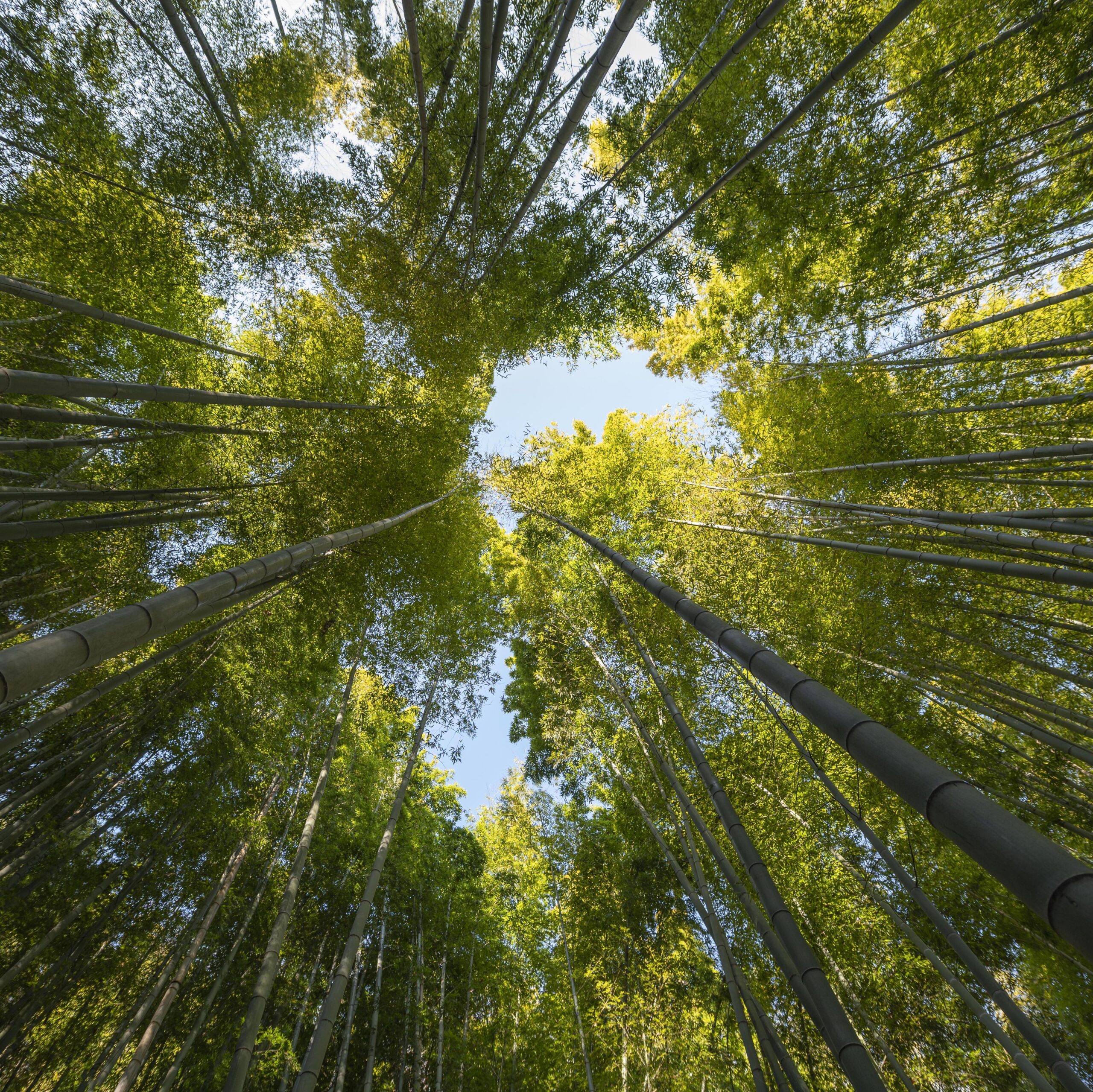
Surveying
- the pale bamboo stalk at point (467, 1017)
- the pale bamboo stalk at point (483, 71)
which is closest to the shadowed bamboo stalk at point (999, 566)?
the pale bamboo stalk at point (483, 71)

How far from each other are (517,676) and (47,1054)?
21.3 ft

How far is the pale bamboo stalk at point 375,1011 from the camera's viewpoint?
4.11 metres

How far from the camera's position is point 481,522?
254 inches

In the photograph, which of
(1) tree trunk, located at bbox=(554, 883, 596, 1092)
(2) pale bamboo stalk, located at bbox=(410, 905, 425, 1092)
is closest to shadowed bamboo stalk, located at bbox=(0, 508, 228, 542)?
(2) pale bamboo stalk, located at bbox=(410, 905, 425, 1092)

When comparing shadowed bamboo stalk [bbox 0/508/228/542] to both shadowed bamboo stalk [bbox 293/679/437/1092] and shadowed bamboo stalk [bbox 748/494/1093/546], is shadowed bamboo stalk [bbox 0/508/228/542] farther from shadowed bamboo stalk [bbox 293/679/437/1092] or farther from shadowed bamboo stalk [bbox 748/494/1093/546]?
shadowed bamboo stalk [bbox 748/494/1093/546]

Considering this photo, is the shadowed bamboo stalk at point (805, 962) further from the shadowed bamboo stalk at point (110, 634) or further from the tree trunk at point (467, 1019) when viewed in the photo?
the tree trunk at point (467, 1019)

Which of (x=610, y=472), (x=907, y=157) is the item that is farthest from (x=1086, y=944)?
(x=610, y=472)

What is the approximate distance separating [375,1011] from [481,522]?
5.01 m

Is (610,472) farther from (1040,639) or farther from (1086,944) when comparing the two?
(1086,944)

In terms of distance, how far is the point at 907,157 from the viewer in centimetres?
370

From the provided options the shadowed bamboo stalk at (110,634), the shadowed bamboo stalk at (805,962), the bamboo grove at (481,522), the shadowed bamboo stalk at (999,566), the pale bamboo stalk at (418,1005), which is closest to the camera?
the shadowed bamboo stalk at (110,634)

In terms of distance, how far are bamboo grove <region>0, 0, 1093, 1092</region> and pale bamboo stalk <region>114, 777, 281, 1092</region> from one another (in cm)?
4

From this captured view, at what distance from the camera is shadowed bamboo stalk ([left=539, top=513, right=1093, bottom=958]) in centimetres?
69

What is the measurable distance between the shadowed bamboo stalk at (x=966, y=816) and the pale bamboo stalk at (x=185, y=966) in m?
4.76
